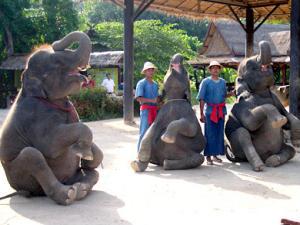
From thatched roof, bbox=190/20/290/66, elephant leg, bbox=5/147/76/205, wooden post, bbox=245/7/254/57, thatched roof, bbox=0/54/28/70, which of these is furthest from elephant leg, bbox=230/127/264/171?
thatched roof, bbox=190/20/290/66

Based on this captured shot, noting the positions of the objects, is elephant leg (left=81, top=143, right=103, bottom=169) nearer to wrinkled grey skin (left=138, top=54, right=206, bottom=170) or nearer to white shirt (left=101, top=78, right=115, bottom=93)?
wrinkled grey skin (left=138, top=54, right=206, bottom=170)

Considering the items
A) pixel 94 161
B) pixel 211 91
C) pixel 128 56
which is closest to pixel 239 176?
pixel 211 91

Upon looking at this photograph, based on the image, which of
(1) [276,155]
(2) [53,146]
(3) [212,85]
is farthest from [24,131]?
(1) [276,155]

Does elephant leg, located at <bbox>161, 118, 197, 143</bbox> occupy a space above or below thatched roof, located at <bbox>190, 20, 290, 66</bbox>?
below

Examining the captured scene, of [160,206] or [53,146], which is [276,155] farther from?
[53,146]

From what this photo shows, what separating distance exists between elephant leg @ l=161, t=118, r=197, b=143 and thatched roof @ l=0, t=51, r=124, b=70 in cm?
991

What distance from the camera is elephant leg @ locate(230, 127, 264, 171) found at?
20.5ft

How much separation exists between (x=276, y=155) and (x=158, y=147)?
1599 mm

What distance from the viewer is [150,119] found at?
22.1ft

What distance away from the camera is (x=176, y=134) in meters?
6.08

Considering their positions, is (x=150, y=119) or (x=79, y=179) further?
(x=150, y=119)

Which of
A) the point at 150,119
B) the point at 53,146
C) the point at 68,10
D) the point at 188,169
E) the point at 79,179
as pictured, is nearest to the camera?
the point at 53,146

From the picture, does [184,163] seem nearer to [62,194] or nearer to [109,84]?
[62,194]

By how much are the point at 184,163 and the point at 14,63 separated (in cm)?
1336
